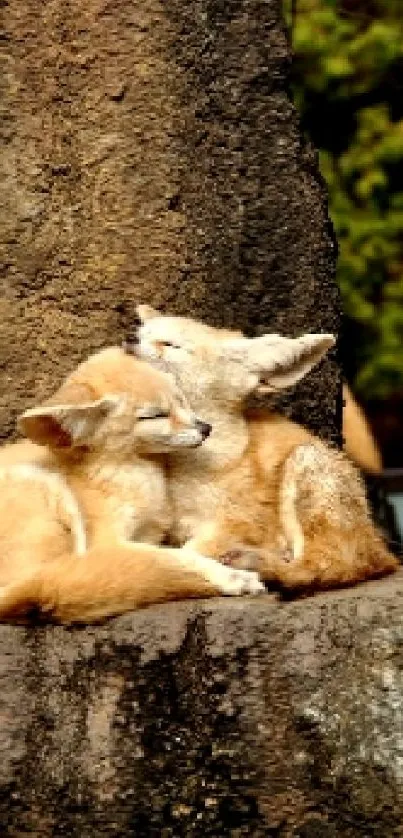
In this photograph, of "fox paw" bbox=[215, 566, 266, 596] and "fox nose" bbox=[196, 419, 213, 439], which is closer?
"fox paw" bbox=[215, 566, 266, 596]

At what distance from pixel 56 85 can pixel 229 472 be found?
178 cm

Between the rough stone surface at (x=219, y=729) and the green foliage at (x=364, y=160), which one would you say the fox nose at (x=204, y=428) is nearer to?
the rough stone surface at (x=219, y=729)

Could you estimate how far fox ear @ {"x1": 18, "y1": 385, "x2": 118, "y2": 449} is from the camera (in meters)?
5.91

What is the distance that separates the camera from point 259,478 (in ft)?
20.7

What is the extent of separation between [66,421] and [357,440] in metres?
5.03

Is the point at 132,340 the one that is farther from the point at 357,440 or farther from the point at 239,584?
the point at 357,440

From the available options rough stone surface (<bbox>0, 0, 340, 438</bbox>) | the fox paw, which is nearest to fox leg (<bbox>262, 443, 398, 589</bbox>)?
the fox paw

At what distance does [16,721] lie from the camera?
218 inches

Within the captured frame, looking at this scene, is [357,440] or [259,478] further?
[357,440]

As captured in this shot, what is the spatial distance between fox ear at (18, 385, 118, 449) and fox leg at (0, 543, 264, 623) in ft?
1.20

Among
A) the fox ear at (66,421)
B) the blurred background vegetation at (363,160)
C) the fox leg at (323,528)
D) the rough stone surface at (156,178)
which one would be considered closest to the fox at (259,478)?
the fox leg at (323,528)

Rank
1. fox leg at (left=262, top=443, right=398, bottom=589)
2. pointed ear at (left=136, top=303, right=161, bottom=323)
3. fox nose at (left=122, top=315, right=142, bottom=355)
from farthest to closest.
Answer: pointed ear at (left=136, top=303, right=161, bottom=323) → fox nose at (left=122, top=315, right=142, bottom=355) → fox leg at (left=262, top=443, right=398, bottom=589)

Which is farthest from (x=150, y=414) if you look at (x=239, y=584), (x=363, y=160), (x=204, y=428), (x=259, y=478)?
(x=363, y=160)

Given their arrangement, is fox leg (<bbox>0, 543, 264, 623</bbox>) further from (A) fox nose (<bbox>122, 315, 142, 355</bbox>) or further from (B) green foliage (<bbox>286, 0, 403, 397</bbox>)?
(B) green foliage (<bbox>286, 0, 403, 397</bbox>)
